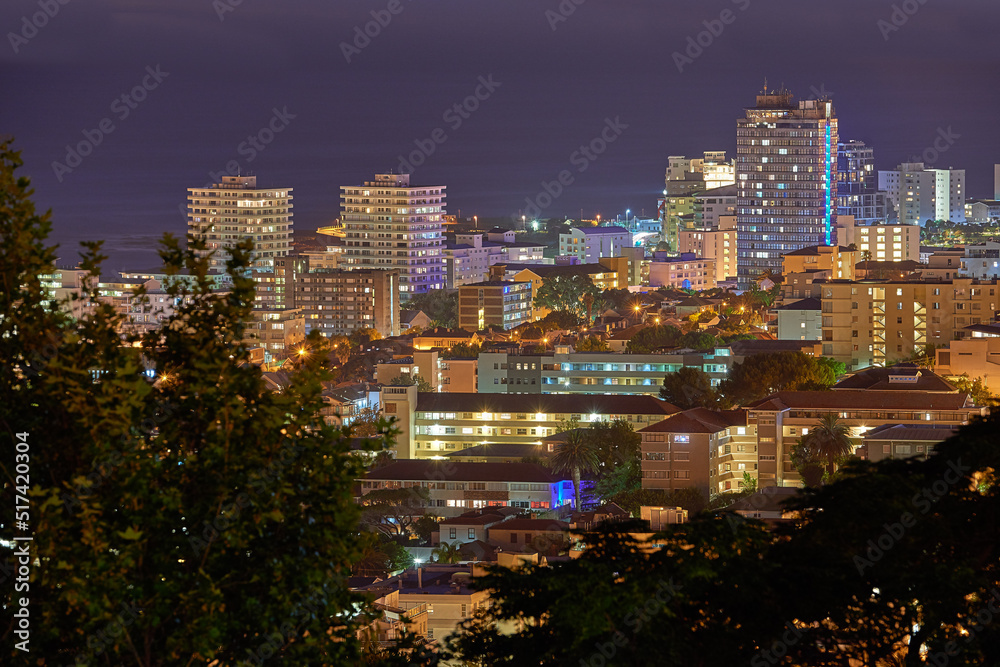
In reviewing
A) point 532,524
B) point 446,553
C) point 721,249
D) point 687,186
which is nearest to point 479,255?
point 721,249

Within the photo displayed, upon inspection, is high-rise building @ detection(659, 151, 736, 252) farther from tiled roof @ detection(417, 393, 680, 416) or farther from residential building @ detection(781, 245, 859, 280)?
tiled roof @ detection(417, 393, 680, 416)

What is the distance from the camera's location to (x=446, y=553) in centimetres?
2017

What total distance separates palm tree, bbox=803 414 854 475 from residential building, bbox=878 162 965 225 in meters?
70.8

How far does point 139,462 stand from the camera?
4.78 meters

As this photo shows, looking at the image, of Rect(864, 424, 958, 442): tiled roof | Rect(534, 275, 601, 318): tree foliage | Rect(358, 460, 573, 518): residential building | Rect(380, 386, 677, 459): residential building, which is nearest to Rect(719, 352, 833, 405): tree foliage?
Rect(380, 386, 677, 459): residential building

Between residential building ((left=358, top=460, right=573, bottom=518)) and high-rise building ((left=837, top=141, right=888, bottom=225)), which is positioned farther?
high-rise building ((left=837, top=141, right=888, bottom=225))

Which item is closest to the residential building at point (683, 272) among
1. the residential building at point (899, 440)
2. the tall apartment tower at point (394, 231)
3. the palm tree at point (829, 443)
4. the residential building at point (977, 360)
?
the tall apartment tower at point (394, 231)

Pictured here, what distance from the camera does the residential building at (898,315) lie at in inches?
1361

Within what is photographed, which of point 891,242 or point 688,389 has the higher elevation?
point 891,242

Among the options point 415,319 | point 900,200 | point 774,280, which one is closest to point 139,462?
point 774,280

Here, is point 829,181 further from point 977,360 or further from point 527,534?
point 527,534

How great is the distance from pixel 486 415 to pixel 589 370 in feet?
15.7

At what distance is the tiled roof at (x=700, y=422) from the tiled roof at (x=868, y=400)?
44 centimetres

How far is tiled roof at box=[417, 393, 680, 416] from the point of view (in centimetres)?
3038
